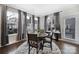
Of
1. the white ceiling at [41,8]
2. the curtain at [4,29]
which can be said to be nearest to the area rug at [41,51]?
the curtain at [4,29]

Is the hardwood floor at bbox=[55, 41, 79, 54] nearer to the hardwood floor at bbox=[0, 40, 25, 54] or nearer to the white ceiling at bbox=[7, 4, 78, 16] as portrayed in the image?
the white ceiling at bbox=[7, 4, 78, 16]

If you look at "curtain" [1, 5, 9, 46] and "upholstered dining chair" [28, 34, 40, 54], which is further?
"upholstered dining chair" [28, 34, 40, 54]

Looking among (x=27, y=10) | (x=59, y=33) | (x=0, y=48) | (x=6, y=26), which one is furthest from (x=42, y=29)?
(x=0, y=48)

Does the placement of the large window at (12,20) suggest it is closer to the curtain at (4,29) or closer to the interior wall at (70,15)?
the curtain at (4,29)

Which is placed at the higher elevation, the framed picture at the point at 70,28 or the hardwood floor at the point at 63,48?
the framed picture at the point at 70,28

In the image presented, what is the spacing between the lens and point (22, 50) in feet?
8.03

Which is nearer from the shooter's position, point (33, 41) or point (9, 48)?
point (9, 48)

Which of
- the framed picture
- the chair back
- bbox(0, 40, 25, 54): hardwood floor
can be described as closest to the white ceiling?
the framed picture

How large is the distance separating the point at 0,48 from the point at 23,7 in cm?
109

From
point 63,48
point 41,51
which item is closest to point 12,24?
point 41,51

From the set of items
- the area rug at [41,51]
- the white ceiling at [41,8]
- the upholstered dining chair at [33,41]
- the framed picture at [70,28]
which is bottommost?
the area rug at [41,51]

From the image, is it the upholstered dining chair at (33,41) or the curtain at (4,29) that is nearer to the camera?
the curtain at (4,29)

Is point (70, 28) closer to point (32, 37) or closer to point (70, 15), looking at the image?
point (70, 15)
